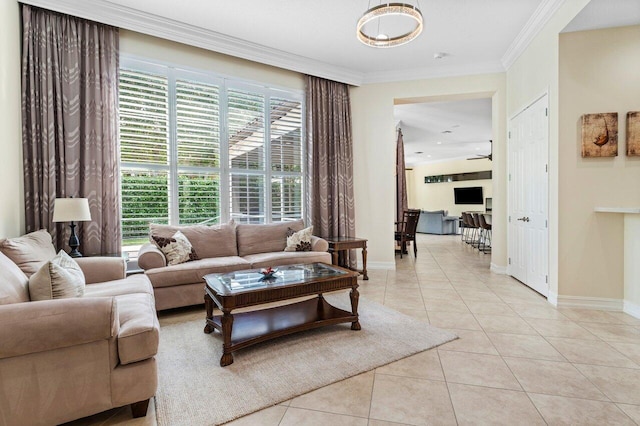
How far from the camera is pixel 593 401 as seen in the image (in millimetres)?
1759

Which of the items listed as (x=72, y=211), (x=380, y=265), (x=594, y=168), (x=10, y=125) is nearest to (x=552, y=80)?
(x=594, y=168)

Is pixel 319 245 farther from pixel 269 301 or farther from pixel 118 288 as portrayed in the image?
pixel 118 288

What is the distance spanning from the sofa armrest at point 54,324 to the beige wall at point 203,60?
10.9 feet

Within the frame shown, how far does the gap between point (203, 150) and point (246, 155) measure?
594 millimetres

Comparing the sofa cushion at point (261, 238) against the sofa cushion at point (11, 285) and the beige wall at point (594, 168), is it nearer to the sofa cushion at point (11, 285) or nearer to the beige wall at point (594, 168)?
the sofa cushion at point (11, 285)

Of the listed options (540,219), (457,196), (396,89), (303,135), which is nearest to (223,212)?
(303,135)

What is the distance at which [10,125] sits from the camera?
2781 millimetres

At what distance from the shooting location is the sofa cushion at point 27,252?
2107 millimetres

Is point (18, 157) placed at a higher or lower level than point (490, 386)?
higher

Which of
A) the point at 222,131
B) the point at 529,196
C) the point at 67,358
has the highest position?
the point at 222,131

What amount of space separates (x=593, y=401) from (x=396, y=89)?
4.58 m

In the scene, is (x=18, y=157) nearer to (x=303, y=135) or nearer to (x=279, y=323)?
(x=279, y=323)

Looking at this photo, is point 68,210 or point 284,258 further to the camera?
point 284,258

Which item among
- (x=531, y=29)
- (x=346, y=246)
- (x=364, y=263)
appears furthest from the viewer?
(x=364, y=263)
